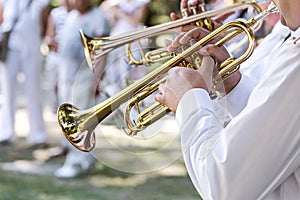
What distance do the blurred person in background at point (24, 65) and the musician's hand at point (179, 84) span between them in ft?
13.5

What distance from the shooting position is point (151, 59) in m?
2.17

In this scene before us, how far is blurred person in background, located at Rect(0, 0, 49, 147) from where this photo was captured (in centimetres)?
557

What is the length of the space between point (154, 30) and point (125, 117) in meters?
0.56

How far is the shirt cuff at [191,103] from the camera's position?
1.49 metres

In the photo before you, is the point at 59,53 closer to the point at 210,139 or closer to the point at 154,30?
the point at 154,30

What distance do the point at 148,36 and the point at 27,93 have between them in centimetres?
377

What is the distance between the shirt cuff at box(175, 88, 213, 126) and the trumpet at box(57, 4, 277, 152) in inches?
6.9

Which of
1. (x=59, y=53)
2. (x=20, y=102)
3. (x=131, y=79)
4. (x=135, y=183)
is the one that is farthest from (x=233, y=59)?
(x=20, y=102)

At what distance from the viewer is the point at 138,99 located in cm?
179

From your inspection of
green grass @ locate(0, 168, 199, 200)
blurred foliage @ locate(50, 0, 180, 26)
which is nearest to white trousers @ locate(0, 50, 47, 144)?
blurred foliage @ locate(50, 0, 180, 26)

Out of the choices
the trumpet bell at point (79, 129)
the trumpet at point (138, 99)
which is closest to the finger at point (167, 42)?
the trumpet at point (138, 99)

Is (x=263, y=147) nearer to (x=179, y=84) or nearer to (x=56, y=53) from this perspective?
(x=179, y=84)

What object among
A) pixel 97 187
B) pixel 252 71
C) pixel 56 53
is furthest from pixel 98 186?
pixel 252 71

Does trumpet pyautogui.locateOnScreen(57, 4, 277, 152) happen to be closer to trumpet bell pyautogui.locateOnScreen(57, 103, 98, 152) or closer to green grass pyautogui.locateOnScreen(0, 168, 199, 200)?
trumpet bell pyautogui.locateOnScreen(57, 103, 98, 152)
